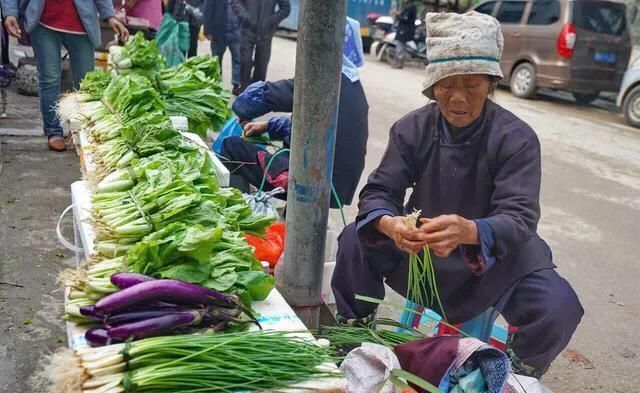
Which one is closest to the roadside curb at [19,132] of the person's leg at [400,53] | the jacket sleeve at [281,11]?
the jacket sleeve at [281,11]

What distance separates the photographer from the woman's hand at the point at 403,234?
85.4 inches

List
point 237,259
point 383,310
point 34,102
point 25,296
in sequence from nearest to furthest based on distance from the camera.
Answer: point 237,259 < point 25,296 < point 383,310 < point 34,102

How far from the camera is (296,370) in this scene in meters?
1.89

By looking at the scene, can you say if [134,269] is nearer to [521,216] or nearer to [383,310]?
[521,216]

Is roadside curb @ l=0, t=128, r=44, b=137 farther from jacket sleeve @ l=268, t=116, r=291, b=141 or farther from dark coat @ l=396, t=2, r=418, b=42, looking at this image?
dark coat @ l=396, t=2, r=418, b=42

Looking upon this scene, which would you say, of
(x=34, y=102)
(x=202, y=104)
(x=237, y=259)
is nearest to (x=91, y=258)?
(x=237, y=259)

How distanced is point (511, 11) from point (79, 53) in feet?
33.0

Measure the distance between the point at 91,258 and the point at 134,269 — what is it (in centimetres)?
27

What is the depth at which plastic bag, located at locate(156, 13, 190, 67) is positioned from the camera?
28.5 ft

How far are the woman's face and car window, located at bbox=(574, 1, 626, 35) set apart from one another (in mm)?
10372

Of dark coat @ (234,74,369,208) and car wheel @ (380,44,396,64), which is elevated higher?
dark coat @ (234,74,369,208)

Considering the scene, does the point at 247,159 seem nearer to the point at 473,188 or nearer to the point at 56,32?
the point at 473,188

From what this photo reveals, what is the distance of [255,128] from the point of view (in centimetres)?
416

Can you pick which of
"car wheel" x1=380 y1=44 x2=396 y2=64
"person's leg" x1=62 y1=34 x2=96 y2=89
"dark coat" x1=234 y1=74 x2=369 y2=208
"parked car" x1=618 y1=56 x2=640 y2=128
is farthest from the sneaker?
"car wheel" x1=380 y1=44 x2=396 y2=64
